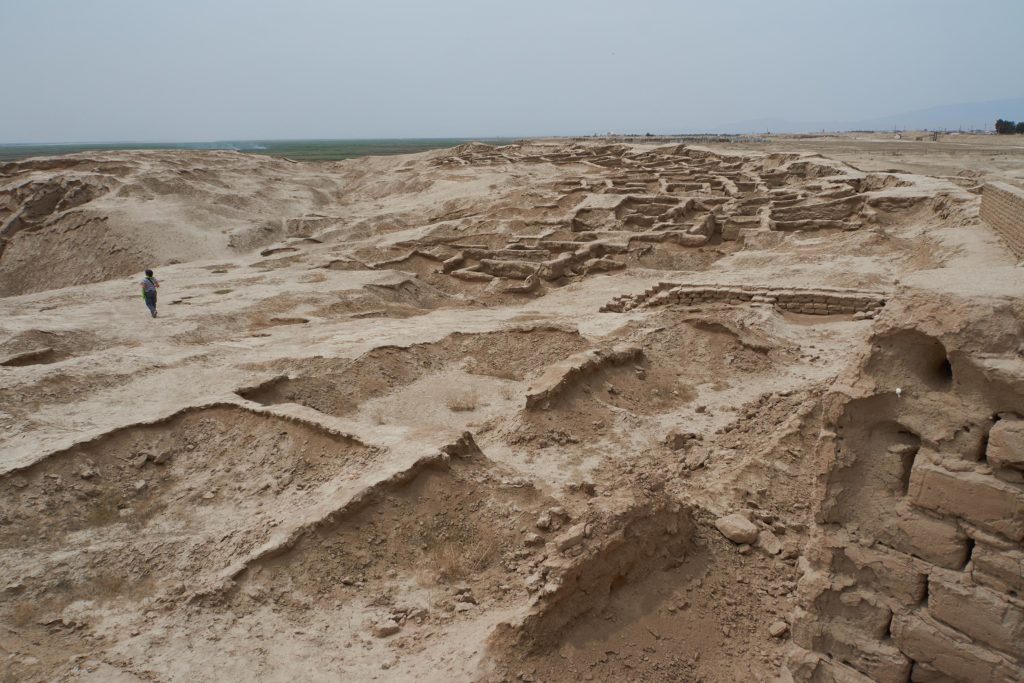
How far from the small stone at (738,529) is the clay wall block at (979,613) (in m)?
1.97

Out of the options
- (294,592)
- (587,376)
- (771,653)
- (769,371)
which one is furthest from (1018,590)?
(769,371)

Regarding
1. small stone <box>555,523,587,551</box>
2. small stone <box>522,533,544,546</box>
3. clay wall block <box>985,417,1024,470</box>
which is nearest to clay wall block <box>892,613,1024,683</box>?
clay wall block <box>985,417,1024,470</box>

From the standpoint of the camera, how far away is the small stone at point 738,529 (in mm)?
5191

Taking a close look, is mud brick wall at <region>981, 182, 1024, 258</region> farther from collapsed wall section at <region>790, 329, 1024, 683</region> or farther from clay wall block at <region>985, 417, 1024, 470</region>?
clay wall block at <region>985, 417, 1024, 470</region>

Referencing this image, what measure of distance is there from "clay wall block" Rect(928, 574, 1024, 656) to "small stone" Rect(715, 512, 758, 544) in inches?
77.6

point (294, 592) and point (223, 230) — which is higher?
point (223, 230)

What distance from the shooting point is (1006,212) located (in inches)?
463

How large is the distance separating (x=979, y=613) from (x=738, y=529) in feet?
7.23

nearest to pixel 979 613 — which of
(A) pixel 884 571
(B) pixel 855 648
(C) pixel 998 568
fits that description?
(C) pixel 998 568

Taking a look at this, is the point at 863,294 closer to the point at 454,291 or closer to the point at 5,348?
the point at 454,291

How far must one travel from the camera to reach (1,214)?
25.3 m

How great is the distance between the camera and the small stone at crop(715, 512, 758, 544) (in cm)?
519

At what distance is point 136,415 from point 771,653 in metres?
7.13

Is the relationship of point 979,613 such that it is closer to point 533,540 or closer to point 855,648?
point 855,648
